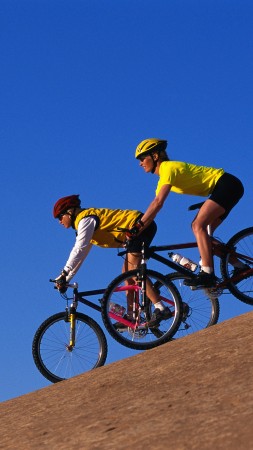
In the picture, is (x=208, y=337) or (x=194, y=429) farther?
(x=208, y=337)

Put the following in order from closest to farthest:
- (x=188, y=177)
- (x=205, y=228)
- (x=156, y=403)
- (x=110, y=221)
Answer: (x=156, y=403)
(x=188, y=177)
(x=205, y=228)
(x=110, y=221)

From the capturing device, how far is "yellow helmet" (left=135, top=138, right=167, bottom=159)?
10805 millimetres

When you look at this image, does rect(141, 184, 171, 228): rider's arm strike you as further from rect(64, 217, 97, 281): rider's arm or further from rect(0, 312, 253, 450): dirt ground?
rect(0, 312, 253, 450): dirt ground

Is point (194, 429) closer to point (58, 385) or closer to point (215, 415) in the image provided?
point (215, 415)

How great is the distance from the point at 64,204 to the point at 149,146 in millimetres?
1285

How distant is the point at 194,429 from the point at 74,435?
1.22 meters

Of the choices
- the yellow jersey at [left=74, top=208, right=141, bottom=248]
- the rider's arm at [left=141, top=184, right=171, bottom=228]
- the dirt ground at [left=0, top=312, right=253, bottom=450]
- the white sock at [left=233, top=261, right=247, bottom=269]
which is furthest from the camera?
the white sock at [left=233, top=261, right=247, bottom=269]

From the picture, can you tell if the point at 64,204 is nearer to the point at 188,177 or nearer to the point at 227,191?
the point at 188,177

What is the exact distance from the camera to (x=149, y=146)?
10.8 meters

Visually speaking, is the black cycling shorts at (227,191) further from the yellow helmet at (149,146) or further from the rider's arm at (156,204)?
the yellow helmet at (149,146)

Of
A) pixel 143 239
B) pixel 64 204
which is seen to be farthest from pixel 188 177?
pixel 64 204

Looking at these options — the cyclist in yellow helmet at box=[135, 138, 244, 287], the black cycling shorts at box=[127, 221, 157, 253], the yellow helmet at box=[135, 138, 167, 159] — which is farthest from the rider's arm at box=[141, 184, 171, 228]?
the yellow helmet at box=[135, 138, 167, 159]

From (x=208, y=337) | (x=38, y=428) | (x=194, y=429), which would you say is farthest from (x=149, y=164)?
(x=194, y=429)

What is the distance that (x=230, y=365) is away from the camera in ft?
27.4
